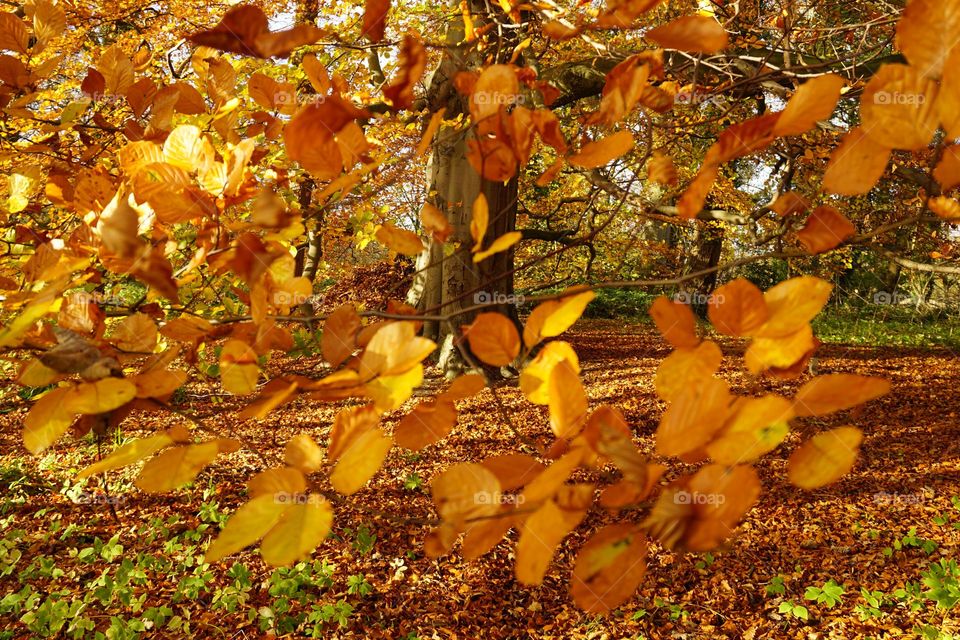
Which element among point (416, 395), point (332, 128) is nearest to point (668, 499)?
point (332, 128)

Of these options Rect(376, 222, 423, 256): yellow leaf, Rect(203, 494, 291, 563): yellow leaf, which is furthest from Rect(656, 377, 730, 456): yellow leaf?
Rect(376, 222, 423, 256): yellow leaf

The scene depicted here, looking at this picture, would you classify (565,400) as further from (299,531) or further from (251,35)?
(251,35)

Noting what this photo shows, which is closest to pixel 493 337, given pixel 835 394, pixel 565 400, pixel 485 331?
pixel 485 331

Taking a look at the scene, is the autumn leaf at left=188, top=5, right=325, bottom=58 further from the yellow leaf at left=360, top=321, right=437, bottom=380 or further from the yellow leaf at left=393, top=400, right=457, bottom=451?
the yellow leaf at left=393, top=400, right=457, bottom=451

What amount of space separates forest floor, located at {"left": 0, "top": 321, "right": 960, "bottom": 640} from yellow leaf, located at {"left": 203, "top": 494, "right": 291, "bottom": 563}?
64.8 inches

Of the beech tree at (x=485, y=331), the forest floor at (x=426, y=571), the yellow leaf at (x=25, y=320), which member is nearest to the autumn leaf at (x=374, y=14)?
the beech tree at (x=485, y=331)

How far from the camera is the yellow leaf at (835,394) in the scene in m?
0.46

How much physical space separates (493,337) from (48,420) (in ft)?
1.53

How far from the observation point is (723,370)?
6.46m

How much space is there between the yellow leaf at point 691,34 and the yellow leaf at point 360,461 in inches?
19.5

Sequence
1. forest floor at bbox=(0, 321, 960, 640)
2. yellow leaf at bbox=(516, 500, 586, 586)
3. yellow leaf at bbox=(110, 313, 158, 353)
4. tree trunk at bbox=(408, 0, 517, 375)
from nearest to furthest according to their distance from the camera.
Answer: yellow leaf at bbox=(516, 500, 586, 586) → yellow leaf at bbox=(110, 313, 158, 353) → forest floor at bbox=(0, 321, 960, 640) → tree trunk at bbox=(408, 0, 517, 375)

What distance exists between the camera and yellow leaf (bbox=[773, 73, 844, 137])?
1.73 ft

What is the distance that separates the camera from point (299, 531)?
1.51 feet

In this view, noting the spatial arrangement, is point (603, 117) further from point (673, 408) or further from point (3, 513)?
point (3, 513)
